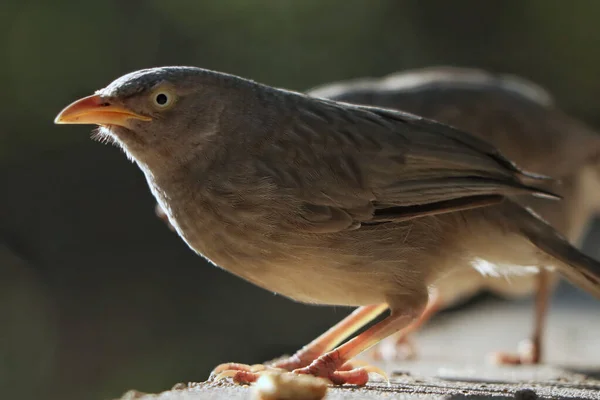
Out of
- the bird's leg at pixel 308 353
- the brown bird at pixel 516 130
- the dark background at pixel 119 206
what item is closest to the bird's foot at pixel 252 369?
the bird's leg at pixel 308 353

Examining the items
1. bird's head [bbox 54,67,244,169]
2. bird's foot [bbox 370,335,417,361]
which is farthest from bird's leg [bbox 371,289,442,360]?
bird's head [bbox 54,67,244,169]

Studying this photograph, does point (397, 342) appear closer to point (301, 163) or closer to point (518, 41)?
point (301, 163)

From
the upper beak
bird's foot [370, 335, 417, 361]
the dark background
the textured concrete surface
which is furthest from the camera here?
the dark background

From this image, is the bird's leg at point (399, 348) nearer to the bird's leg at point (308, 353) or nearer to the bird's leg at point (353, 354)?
the bird's leg at point (308, 353)

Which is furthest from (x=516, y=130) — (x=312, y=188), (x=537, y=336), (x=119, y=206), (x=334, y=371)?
(x=119, y=206)

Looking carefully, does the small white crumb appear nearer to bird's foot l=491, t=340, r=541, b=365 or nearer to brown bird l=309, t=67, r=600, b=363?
brown bird l=309, t=67, r=600, b=363

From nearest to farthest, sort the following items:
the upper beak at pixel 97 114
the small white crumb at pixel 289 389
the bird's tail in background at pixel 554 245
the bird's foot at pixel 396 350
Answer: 1. the small white crumb at pixel 289 389
2. the upper beak at pixel 97 114
3. the bird's tail in background at pixel 554 245
4. the bird's foot at pixel 396 350

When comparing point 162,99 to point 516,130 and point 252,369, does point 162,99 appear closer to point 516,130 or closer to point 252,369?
point 252,369

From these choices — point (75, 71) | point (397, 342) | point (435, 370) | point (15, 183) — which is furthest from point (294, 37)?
point (435, 370)
